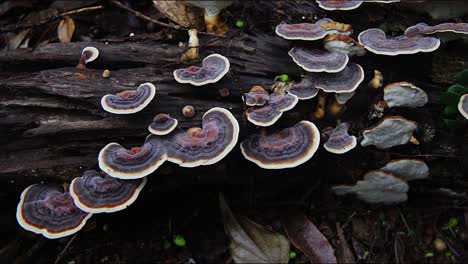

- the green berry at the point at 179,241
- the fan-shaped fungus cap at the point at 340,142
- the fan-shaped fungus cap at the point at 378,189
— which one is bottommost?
the green berry at the point at 179,241

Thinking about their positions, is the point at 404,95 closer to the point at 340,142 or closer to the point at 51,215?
the point at 340,142

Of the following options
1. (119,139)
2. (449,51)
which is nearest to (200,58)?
(119,139)

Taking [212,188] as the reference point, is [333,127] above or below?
above

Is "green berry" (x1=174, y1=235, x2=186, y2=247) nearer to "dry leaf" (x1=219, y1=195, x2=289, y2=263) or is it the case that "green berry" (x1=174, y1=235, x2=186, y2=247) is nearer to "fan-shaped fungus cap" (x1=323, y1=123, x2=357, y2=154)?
"dry leaf" (x1=219, y1=195, x2=289, y2=263)

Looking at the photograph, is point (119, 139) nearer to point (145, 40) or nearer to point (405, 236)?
point (145, 40)

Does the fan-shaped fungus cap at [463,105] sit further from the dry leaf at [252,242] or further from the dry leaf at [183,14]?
the dry leaf at [183,14]

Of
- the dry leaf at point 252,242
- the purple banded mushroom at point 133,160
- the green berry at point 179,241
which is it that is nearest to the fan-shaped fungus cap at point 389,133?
the dry leaf at point 252,242

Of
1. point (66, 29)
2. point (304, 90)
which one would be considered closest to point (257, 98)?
point (304, 90)
